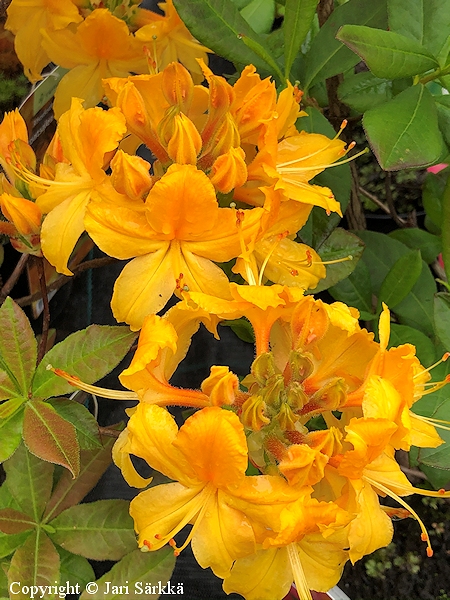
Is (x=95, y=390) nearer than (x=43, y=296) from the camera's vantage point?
Yes

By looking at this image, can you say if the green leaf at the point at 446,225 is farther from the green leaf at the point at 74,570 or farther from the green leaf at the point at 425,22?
the green leaf at the point at 74,570

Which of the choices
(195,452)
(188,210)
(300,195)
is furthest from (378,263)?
(195,452)

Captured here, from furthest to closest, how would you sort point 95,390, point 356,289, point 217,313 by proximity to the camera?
point 356,289, point 95,390, point 217,313

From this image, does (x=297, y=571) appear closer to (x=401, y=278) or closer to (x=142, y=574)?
(x=142, y=574)

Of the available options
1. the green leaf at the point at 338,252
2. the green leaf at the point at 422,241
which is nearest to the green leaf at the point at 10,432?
the green leaf at the point at 338,252

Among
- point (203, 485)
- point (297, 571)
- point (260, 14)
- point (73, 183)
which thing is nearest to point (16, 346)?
point (73, 183)

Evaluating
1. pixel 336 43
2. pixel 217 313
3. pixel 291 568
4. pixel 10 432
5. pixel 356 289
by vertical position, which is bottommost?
pixel 356 289
